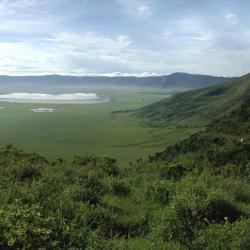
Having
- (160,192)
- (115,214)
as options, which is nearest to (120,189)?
(160,192)

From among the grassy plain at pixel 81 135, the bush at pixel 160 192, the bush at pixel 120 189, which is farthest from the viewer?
the grassy plain at pixel 81 135

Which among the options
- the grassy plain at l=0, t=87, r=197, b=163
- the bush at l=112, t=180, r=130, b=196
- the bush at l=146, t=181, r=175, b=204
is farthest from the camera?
the grassy plain at l=0, t=87, r=197, b=163

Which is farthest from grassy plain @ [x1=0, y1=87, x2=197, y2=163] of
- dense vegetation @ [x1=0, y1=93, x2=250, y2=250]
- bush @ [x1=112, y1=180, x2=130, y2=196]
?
dense vegetation @ [x1=0, y1=93, x2=250, y2=250]

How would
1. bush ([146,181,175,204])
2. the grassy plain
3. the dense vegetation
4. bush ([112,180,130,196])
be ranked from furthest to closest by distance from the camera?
the grassy plain < bush ([112,180,130,196]) < bush ([146,181,175,204]) < the dense vegetation

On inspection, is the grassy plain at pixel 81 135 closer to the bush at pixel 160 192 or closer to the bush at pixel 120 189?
the bush at pixel 120 189

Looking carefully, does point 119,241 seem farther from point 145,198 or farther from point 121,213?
point 145,198

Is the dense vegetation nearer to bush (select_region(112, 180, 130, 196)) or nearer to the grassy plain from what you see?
bush (select_region(112, 180, 130, 196))

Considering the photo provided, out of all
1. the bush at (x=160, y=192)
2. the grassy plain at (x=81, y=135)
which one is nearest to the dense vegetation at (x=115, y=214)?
the bush at (x=160, y=192)

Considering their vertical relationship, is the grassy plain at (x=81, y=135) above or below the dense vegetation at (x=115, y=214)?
below

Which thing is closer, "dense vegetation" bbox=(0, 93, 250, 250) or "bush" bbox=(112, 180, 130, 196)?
"dense vegetation" bbox=(0, 93, 250, 250)

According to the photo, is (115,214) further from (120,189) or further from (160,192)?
(120,189)

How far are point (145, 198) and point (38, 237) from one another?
14.0 feet

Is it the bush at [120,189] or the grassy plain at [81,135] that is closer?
the bush at [120,189]

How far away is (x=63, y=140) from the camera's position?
137 m
